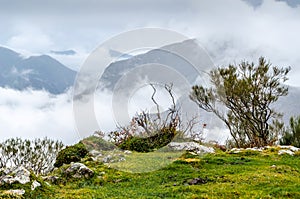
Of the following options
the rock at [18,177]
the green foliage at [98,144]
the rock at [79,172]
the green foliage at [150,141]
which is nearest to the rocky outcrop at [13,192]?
the rock at [18,177]

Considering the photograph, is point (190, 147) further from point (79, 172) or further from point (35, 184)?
point (35, 184)

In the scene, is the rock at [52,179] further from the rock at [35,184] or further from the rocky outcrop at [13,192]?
the rocky outcrop at [13,192]

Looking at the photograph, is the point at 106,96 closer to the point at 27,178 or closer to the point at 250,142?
the point at 27,178

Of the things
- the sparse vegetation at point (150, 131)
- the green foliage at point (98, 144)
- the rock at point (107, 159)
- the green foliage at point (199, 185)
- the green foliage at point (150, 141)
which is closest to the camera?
the green foliage at point (199, 185)

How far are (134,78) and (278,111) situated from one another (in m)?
20.5

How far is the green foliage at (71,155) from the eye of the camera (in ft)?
84.8

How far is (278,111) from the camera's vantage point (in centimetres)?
3772

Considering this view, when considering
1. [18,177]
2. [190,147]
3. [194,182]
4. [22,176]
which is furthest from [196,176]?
[190,147]

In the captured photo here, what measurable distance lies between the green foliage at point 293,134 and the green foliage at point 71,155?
17.0m

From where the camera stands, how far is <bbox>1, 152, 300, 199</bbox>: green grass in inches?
565

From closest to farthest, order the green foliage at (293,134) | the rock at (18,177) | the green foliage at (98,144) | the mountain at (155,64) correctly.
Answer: the rock at (18,177)
the mountain at (155,64)
the green foliage at (98,144)
the green foliage at (293,134)

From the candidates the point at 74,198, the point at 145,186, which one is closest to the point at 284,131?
the point at 145,186

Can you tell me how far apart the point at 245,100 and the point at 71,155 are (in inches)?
675

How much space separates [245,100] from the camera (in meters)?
36.9
